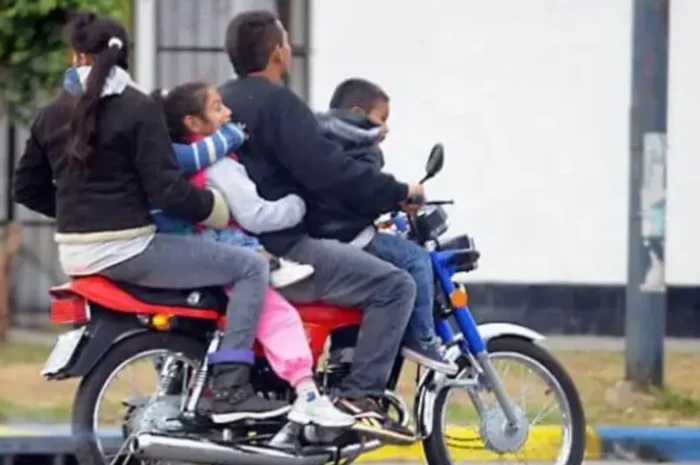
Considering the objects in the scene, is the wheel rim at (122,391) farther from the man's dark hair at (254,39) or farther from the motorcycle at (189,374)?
the man's dark hair at (254,39)

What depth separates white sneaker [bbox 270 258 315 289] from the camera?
7043 mm

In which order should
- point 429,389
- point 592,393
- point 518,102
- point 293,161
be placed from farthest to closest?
point 518,102 < point 592,393 < point 429,389 < point 293,161

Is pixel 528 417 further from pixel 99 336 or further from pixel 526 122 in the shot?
pixel 526 122

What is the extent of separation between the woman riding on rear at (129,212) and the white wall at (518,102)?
5.83 metres

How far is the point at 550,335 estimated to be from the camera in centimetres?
1300

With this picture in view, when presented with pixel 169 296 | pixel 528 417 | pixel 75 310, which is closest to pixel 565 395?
pixel 528 417

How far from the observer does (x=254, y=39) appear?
7156mm

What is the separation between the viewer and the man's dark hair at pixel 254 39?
716 cm

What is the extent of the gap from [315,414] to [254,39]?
147cm

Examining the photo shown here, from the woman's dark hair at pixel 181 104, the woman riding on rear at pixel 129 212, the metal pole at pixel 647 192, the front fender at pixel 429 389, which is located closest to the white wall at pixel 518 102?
the metal pole at pixel 647 192

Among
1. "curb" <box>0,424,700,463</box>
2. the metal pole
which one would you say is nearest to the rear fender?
"curb" <box>0,424,700,463</box>

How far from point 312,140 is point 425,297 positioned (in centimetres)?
79

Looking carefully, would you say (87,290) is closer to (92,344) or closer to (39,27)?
(92,344)

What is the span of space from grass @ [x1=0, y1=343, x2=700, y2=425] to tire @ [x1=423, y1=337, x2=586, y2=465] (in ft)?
0.45
